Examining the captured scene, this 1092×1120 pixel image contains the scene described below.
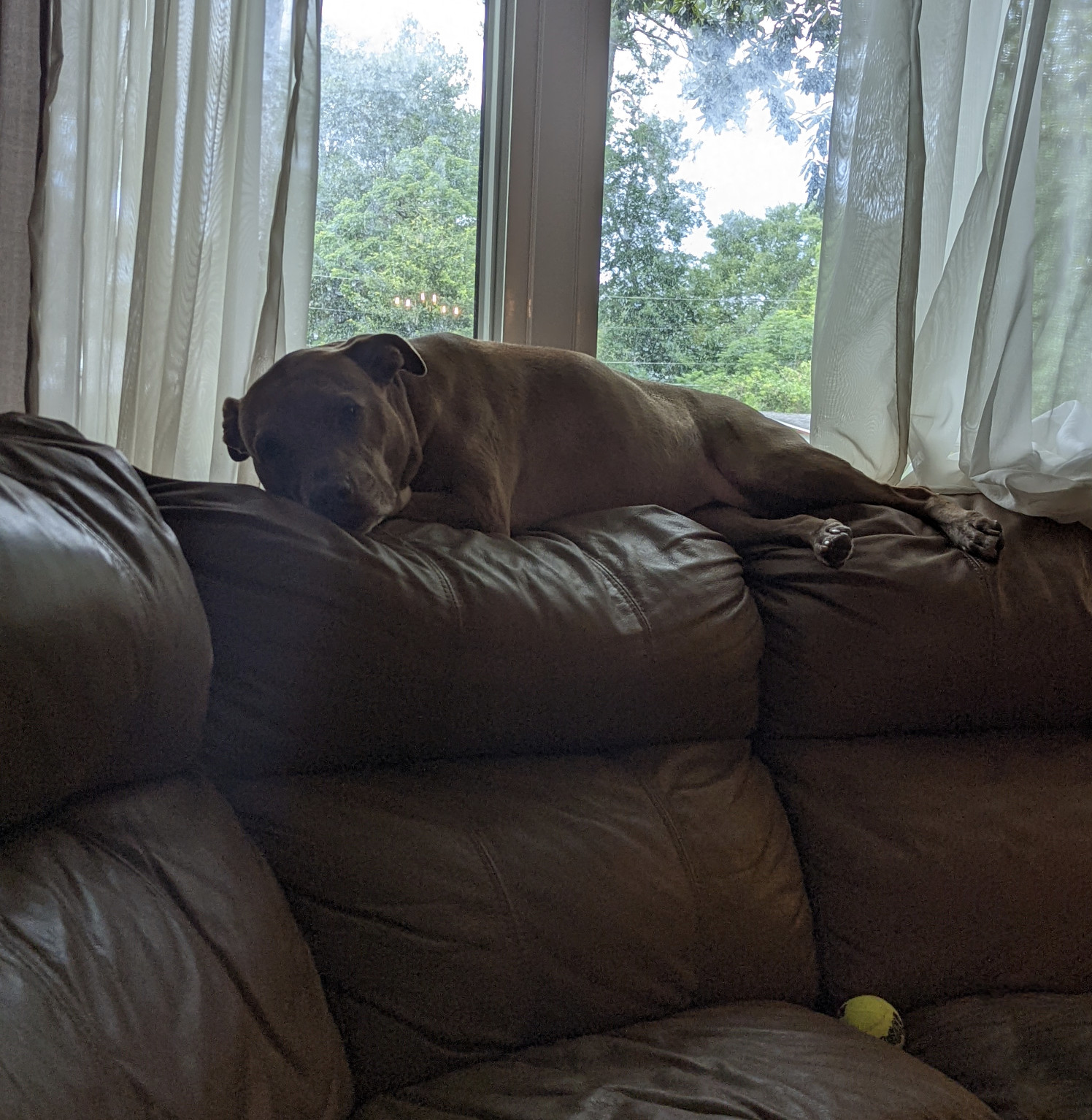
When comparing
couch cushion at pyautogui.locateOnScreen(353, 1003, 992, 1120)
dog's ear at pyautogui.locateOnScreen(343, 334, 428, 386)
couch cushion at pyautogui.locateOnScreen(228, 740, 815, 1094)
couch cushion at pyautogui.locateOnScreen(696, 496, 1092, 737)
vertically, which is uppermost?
dog's ear at pyautogui.locateOnScreen(343, 334, 428, 386)

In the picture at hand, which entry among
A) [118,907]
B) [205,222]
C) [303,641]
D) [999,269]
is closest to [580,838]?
[303,641]

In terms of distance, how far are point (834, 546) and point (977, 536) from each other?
0.86 ft

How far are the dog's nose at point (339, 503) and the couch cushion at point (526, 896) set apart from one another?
40cm

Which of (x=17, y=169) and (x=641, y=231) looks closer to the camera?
(x=17, y=169)

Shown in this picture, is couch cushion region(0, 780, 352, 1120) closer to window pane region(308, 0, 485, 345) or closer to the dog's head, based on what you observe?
the dog's head

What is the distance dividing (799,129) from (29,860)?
7.28ft

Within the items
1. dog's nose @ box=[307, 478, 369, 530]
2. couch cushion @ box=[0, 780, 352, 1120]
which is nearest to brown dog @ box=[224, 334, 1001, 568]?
dog's nose @ box=[307, 478, 369, 530]

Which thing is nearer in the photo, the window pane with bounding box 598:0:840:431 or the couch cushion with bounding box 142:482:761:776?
the couch cushion with bounding box 142:482:761:776

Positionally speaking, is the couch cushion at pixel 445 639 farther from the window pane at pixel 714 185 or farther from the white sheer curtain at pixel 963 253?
the window pane at pixel 714 185

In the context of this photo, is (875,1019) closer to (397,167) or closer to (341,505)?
(341,505)

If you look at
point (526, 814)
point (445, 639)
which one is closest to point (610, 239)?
point (445, 639)

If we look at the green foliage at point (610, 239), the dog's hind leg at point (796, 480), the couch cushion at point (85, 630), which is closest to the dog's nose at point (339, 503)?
the couch cushion at point (85, 630)

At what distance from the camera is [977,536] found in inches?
68.3

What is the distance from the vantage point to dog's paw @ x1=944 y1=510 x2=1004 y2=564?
172cm
